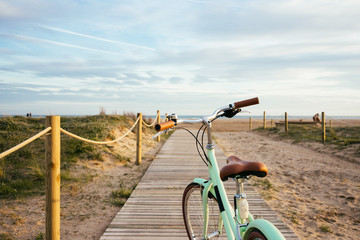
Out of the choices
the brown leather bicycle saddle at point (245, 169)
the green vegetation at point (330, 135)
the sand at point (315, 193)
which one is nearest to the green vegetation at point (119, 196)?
the sand at point (315, 193)

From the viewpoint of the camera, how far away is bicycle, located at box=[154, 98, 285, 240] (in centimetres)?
185

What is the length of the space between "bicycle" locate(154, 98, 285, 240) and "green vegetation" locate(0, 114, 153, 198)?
3764 millimetres

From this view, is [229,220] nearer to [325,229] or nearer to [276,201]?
[325,229]

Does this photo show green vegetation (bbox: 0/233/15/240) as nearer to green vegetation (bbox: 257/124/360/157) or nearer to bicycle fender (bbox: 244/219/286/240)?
bicycle fender (bbox: 244/219/286/240)

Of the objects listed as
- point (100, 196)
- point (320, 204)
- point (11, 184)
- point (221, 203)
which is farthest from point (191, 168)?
point (221, 203)

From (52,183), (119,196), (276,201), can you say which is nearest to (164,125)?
(52,183)

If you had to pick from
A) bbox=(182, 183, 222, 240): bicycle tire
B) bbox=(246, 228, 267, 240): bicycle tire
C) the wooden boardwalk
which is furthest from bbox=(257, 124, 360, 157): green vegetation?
bbox=(246, 228, 267, 240): bicycle tire

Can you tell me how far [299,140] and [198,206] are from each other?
12615 mm

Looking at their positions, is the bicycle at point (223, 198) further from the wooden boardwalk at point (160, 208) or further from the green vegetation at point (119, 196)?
the green vegetation at point (119, 196)

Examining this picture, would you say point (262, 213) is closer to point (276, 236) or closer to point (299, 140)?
point (276, 236)

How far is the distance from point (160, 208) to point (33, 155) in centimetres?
417

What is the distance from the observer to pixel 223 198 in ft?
7.20

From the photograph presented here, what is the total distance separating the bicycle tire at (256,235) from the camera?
1.68 m

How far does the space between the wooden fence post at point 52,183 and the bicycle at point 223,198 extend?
1326 millimetres
